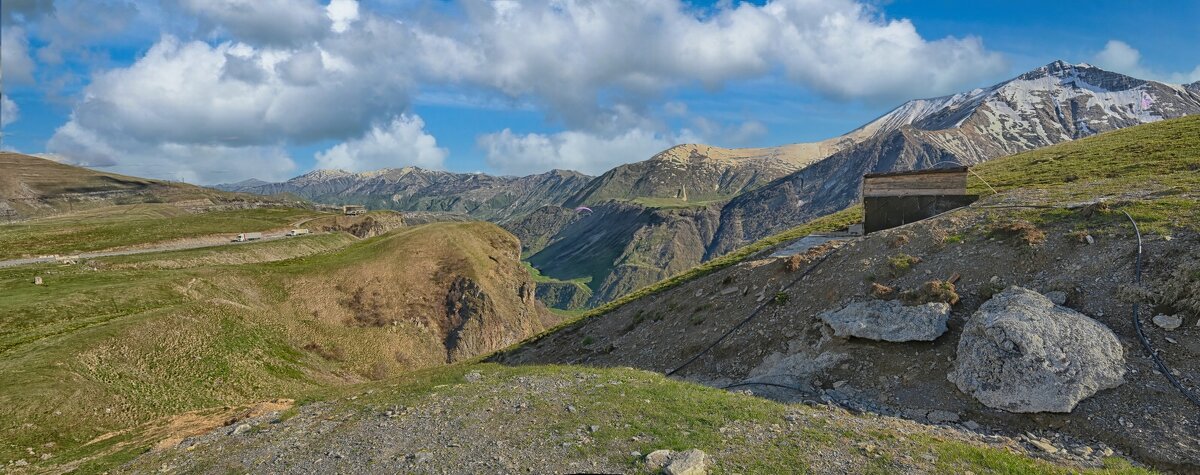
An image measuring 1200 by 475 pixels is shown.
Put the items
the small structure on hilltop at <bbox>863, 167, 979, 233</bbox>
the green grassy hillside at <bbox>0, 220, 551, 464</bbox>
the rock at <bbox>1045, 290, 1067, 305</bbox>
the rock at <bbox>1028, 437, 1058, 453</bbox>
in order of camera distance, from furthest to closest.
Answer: the small structure on hilltop at <bbox>863, 167, 979, 233</bbox>
the green grassy hillside at <bbox>0, 220, 551, 464</bbox>
the rock at <bbox>1045, 290, 1067, 305</bbox>
the rock at <bbox>1028, 437, 1058, 453</bbox>

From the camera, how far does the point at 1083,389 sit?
1359 cm

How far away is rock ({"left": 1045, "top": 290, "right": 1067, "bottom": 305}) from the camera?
16.8m

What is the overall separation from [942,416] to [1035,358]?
10.2 feet

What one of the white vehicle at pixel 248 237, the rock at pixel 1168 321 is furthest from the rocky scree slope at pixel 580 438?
the white vehicle at pixel 248 237

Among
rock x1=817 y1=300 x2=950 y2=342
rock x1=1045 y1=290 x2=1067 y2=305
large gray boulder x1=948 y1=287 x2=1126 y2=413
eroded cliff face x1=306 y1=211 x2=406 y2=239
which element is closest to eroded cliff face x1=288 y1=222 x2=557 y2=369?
eroded cliff face x1=306 y1=211 x2=406 y2=239

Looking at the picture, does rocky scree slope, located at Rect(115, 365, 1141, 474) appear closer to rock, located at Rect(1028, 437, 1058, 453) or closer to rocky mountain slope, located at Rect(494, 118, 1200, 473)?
rock, located at Rect(1028, 437, 1058, 453)

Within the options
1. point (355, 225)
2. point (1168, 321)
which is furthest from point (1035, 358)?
point (355, 225)

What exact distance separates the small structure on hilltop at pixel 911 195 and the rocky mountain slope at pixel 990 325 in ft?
11.9

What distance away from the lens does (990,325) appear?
15719 mm

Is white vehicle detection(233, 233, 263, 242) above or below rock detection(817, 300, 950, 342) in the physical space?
above

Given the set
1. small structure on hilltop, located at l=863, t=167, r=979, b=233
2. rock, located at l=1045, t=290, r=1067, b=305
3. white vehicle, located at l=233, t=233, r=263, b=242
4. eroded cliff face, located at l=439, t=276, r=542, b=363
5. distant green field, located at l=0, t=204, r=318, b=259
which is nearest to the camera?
rock, located at l=1045, t=290, r=1067, b=305

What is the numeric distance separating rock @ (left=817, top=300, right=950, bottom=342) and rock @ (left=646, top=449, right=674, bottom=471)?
1058 cm

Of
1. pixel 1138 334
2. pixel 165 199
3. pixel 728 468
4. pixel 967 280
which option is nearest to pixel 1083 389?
pixel 1138 334

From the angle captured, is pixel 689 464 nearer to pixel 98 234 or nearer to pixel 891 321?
pixel 891 321
